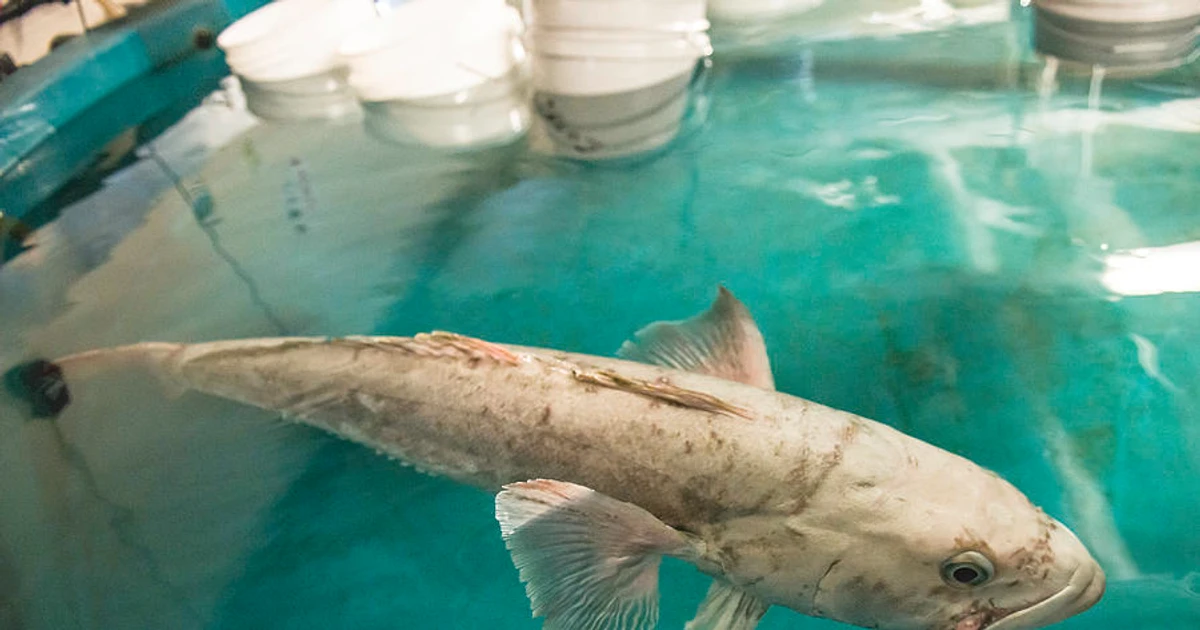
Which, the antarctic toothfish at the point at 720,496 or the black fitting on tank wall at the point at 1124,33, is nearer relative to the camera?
the antarctic toothfish at the point at 720,496

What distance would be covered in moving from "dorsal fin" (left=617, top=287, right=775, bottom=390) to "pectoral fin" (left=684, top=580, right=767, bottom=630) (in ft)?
1.87

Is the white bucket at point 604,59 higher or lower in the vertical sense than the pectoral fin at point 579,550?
higher

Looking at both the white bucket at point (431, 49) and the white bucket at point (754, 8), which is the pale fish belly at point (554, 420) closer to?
the white bucket at point (431, 49)

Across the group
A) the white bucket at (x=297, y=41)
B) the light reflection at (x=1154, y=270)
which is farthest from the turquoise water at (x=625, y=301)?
the white bucket at (x=297, y=41)

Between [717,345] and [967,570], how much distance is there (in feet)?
2.91

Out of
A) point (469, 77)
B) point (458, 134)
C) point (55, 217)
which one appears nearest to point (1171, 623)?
point (458, 134)

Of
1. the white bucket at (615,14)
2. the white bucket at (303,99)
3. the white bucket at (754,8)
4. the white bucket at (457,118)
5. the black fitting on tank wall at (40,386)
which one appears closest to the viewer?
the black fitting on tank wall at (40,386)

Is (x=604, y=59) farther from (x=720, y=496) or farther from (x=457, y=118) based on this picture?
(x=720, y=496)

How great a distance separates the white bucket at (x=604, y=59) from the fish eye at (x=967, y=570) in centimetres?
357

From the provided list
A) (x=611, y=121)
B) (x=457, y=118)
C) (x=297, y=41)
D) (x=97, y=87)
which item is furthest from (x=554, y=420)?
(x=97, y=87)

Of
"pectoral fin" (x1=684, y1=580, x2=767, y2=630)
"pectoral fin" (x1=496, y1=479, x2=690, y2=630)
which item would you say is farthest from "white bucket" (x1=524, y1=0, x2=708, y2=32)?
"pectoral fin" (x1=684, y1=580, x2=767, y2=630)

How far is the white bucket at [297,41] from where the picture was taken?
18.3 feet

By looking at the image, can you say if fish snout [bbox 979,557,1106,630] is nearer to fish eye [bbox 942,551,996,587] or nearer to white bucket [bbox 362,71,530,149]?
fish eye [bbox 942,551,996,587]

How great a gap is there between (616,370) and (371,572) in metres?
0.99
